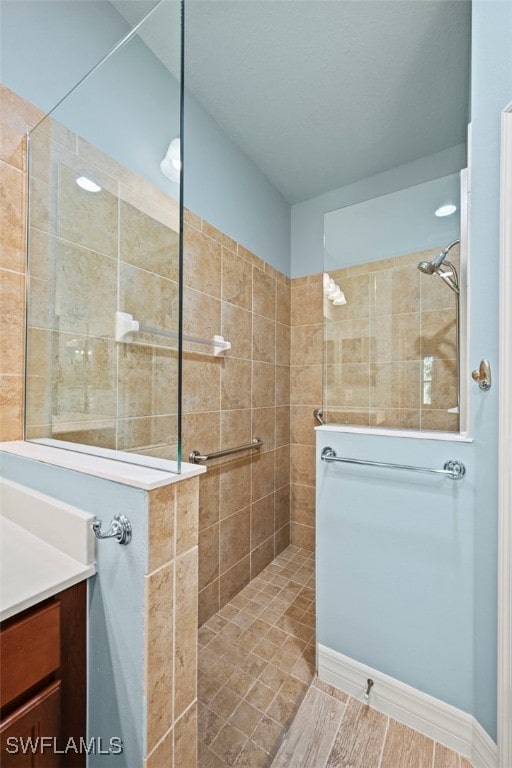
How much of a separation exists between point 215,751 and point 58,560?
935 mm

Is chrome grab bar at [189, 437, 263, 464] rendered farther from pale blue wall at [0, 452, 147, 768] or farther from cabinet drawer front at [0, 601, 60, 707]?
cabinet drawer front at [0, 601, 60, 707]

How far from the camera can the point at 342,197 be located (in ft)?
7.59

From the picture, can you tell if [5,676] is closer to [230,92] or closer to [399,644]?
[399,644]

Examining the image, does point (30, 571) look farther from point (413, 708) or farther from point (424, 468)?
point (413, 708)

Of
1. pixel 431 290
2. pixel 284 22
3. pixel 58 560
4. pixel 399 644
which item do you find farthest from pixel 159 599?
pixel 284 22

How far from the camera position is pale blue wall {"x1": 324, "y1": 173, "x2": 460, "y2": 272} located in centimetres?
140

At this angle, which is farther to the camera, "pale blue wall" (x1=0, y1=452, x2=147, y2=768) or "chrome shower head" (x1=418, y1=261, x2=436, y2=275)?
"chrome shower head" (x1=418, y1=261, x2=436, y2=275)

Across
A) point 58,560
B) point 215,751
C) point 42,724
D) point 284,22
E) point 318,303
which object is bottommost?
point 215,751

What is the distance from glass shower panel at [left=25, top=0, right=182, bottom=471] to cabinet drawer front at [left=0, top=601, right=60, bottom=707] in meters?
0.37

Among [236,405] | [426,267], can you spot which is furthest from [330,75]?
[236,405]

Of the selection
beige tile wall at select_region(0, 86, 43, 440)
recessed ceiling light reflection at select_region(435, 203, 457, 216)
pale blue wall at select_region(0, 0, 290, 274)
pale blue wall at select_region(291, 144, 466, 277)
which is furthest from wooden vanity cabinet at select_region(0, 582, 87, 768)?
pale blue wall at select_region(291, 144, 466, 277)

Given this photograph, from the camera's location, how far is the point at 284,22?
1286mm

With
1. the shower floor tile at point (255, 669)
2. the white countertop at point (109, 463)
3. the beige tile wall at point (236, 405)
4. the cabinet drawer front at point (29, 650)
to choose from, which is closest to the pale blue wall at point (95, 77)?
the beige tile wall at point (236, 405)

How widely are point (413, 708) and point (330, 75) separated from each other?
8.50ft
